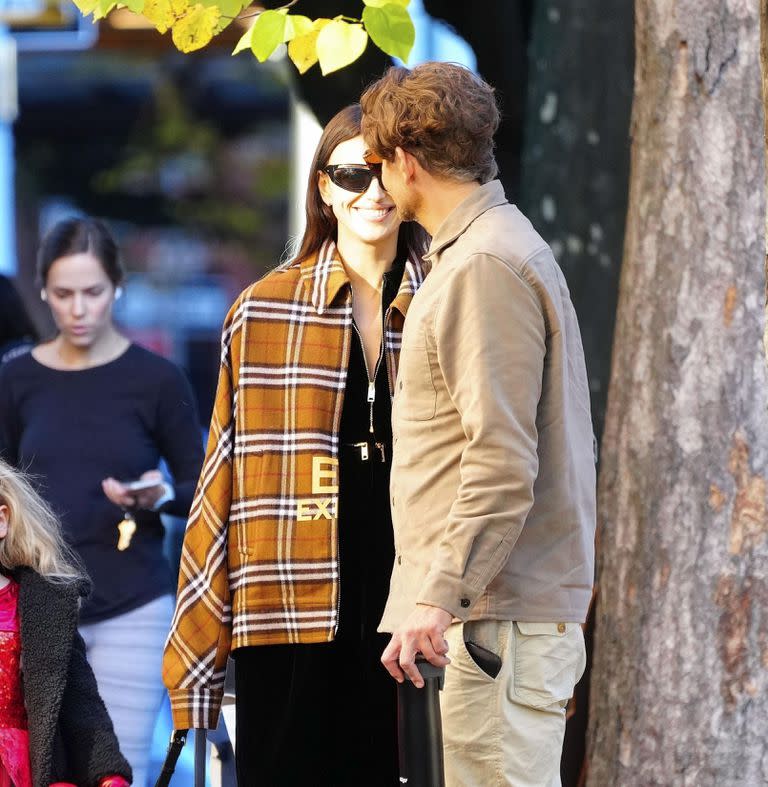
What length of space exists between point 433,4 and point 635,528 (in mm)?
2711

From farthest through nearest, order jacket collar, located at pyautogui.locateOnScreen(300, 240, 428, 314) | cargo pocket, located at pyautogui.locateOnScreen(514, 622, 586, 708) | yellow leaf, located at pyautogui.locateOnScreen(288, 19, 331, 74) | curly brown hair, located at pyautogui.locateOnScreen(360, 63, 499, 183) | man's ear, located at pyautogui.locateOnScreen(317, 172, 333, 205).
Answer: yellow leaf, located at pyautogui.locateOnScreen(288, 19, 331, 74), man's ear, located at pyautogui.locateOnScreen(317, 172, 333, 205), jacket collar, located at pyautogui.locateOnScreen(300, 240, 428, 314), curly brown hair, located at pyautogui.locateOnScreen(360, 63, 499, 183), cargo pocket, located at pyautogui.locateOnScreen(514, 622, 586, 708)

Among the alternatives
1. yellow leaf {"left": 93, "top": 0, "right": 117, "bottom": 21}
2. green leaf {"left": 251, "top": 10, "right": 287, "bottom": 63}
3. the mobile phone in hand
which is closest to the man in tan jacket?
green leaf {"left": 251, "top": 10, "right": 287, "bottom": 63}

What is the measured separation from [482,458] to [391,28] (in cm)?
151

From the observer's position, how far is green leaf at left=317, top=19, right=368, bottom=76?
364 centimetres

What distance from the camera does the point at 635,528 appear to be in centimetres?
431

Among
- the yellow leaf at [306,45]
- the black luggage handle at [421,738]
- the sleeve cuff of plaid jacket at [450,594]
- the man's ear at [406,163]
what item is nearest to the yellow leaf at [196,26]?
the yellow leaf at [306,45]

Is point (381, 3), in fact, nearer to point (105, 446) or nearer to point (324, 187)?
point (324, 187)

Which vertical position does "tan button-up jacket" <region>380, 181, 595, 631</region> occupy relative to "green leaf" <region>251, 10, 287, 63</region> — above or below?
below

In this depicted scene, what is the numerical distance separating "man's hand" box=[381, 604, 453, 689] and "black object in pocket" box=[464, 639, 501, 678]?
68 mm

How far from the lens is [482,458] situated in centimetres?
252

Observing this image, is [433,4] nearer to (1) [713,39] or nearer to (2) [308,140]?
(2) [308,140]

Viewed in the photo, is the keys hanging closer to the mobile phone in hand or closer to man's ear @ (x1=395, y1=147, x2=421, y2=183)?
the mobile phone in hand

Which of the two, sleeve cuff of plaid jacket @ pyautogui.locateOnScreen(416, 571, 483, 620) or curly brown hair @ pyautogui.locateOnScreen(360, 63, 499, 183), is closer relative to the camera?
sleeve cuff of plaid jacket @ pyautogui.locateOnScreen(416, 571, 483, 620)

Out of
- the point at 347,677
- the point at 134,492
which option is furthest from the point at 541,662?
the point at 134,492
